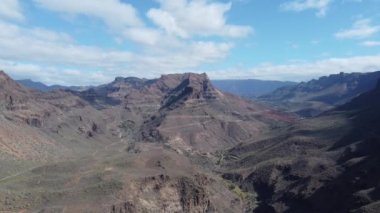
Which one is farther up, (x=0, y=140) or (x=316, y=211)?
(x=0, y=140)

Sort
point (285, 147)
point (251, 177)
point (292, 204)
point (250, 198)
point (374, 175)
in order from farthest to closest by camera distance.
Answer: point (285, 147) → point (251, 177) → point (250, 198) → point (292, 204) → point (374, 175)

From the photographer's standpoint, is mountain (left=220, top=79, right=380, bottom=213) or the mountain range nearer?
the mountain range

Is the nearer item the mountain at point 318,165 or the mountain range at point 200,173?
the mountain range at point 200,173

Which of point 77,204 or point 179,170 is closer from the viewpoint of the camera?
point 77,204

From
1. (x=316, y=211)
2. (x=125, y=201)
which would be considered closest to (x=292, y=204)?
(x=316, y=211)

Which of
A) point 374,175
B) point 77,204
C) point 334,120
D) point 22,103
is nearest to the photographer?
point 77,204

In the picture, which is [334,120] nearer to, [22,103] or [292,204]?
[292,204]

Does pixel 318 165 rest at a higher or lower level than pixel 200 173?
higher

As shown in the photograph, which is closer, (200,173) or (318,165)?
(200,173)
